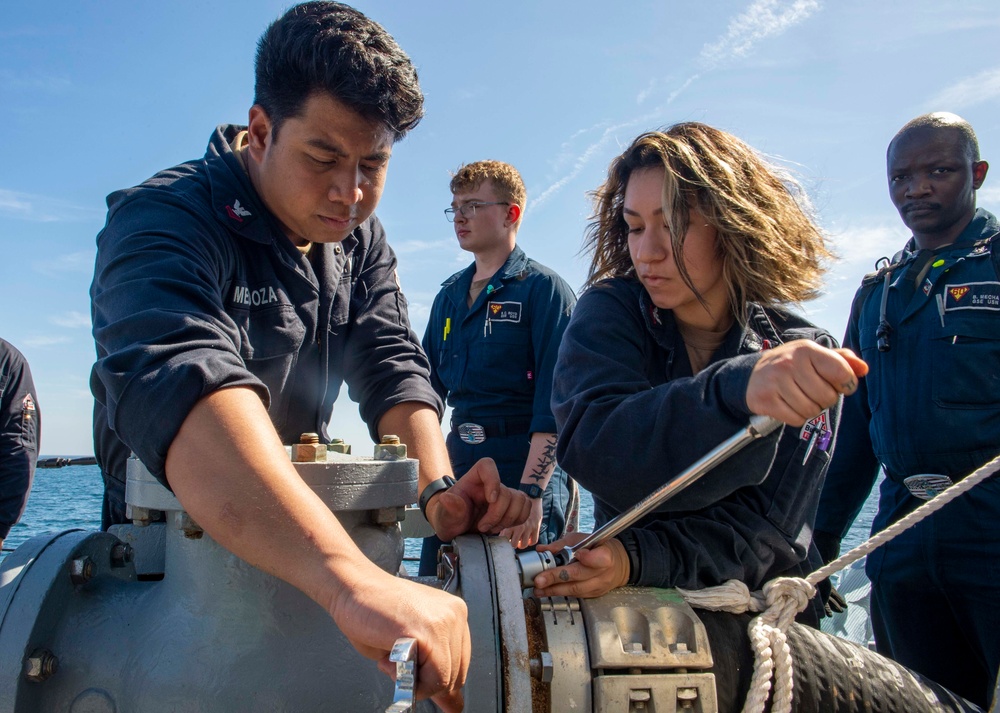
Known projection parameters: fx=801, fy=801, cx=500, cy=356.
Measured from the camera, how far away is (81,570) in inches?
58.1

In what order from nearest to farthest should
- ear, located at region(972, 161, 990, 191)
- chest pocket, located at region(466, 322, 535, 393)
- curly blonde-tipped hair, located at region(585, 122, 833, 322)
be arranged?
curly blonde-tipped hair, located at region(585, 122, 833, 322) < ear, located at region(972, 161, 990, 191) < chest pocket, located at region(466, 322, 535, 393)

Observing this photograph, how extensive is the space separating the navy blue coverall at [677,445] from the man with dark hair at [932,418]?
35.3 inches

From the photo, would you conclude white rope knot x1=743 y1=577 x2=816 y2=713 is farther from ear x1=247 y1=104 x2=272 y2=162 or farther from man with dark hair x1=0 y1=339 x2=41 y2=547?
man with dark hair x1=0 y1=339 x2=41 y2=547

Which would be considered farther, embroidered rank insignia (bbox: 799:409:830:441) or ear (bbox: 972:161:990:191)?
ear (bbox: 972:161:990:191)

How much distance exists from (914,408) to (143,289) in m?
2.27

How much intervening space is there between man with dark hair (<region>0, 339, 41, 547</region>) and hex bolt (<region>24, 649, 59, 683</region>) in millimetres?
3033

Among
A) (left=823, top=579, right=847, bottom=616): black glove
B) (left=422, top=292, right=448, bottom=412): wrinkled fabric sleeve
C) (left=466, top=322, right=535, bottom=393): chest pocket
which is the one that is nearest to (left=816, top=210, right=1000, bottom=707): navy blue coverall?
(left=823, top=579, right=847, bottom=616): black glove

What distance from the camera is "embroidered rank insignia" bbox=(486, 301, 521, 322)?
3.63 meters

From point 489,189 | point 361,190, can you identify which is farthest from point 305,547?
point 489,189

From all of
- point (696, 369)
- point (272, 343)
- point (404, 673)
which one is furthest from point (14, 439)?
point (404, 673)

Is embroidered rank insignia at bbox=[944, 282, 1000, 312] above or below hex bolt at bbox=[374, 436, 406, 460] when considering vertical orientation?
above

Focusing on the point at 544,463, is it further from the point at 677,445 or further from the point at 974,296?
the point at 677,445

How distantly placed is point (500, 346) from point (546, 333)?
224 millimetres

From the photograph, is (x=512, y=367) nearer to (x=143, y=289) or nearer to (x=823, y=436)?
(x=823, y=436)
